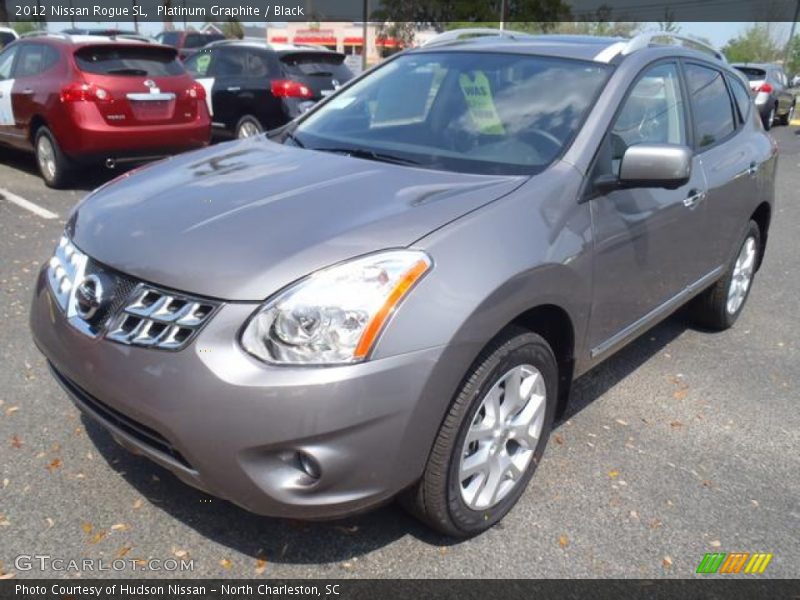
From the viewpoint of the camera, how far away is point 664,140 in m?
3.56

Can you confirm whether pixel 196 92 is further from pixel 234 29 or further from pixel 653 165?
pixel 234 29

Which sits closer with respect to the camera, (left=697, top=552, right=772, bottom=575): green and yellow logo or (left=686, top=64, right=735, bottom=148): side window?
(left=697, top=552, right=772, bottom=575): green and yellow logo

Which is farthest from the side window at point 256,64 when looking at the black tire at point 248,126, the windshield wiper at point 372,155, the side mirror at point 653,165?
the side mirror at point 653,165

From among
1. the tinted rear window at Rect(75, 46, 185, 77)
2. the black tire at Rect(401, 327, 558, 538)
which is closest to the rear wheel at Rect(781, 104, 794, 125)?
the tinted rear window at Rect(75, 46, 185, 77)

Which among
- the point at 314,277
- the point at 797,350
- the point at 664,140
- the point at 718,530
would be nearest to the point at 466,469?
the point at 314,277

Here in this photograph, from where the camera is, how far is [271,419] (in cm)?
201

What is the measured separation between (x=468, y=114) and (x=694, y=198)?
128 centimetres

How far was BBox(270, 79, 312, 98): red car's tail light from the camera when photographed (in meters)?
9.63

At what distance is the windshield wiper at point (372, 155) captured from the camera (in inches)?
118

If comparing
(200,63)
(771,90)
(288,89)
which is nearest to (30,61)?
(288,89)

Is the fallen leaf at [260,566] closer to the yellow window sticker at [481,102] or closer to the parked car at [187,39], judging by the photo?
the yellow window sticker at [481,102]

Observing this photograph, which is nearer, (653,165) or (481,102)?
(653,165)

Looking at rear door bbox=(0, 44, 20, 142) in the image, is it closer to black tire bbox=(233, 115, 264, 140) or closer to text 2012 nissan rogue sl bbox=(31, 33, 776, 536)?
black tire bbox=(233, 115, 264, 140)

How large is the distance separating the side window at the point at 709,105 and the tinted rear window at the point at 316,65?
22.3 feet
